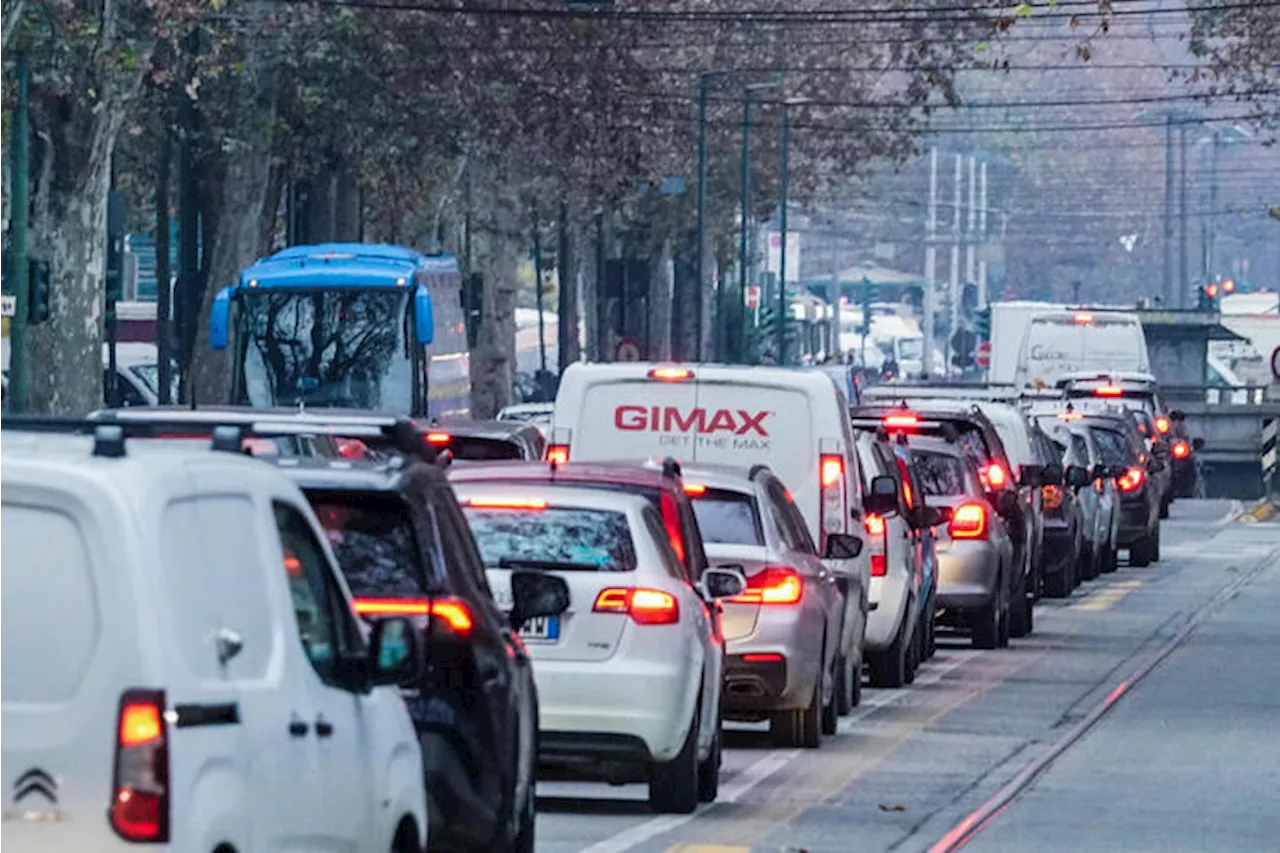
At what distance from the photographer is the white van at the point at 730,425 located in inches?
851

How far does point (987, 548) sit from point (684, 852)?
1378cm

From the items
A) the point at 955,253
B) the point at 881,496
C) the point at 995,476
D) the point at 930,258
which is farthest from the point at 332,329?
the point at 955,253

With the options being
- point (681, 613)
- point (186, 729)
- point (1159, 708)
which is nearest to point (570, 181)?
point (1159, 708)

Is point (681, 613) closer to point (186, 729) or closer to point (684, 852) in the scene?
point (684, 852)

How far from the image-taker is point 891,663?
929 inches

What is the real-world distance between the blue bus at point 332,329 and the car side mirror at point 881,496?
80.3 ft

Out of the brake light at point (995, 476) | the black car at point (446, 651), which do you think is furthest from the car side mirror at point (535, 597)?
the brake light at point (995, 476)

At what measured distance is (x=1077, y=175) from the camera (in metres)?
176

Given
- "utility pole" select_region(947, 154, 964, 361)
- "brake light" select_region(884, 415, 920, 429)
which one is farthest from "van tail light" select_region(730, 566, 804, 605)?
"utility pole" select_region(947, 154, 964, 361)

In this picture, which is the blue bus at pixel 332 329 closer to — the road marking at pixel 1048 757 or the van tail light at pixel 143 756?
the road marking at pixel 1048 757

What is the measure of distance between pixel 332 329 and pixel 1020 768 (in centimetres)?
3011

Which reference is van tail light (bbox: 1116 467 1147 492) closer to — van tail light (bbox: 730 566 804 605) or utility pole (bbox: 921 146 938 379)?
van tail light (bbox: 730 566 804 605)

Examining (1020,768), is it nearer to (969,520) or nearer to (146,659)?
(969,520)

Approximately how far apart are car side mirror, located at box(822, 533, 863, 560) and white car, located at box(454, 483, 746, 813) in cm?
532
